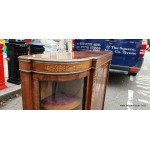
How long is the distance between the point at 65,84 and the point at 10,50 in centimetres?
289

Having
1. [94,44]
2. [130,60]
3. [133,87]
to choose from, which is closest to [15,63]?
[94,44]

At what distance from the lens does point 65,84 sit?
6.33ft

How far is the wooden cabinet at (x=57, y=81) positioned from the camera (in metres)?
1.44

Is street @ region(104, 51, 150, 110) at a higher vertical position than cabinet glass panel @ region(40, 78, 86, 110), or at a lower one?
lower

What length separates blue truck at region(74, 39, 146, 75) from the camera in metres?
4.70

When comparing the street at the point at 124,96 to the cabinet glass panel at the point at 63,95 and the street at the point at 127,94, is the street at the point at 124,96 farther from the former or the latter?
Result: the cabinet glass panel at the point at 63,95

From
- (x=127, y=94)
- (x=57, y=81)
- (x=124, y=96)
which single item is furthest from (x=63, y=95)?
(x=127, y=94)

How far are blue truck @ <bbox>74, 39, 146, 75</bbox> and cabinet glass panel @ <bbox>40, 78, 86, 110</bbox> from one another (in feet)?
10.8

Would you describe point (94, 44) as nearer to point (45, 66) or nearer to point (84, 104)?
point (84, 104)

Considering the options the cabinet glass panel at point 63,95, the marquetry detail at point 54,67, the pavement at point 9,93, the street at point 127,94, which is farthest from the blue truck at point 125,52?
the marquetry detail at point 54,67

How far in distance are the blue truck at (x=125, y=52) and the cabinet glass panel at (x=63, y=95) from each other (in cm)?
328

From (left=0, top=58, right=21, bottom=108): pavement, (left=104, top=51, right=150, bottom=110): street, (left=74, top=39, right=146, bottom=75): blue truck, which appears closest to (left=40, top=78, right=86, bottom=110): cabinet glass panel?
(left=104, top=51, right=150, bottom=110): street

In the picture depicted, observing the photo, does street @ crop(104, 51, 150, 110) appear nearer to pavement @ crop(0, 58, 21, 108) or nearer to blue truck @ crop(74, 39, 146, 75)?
blue truck @ crop(74, 39, 146, 75)

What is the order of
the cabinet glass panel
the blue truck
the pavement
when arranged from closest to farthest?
the cabinet glass panel → the pavement → the blue truck
